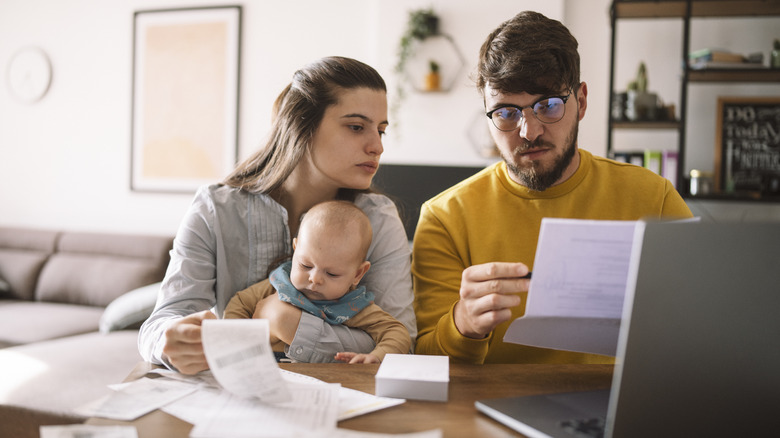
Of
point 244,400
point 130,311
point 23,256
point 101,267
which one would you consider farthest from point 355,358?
point 23,256

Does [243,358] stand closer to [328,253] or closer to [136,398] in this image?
[136,398]

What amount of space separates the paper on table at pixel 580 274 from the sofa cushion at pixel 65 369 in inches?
69.0

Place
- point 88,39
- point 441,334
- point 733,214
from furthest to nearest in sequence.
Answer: point 88,39, point 733,214, point 441,334

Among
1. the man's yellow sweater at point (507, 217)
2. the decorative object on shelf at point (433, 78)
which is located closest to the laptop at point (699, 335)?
the man's yellow sweater at point (507, 217)

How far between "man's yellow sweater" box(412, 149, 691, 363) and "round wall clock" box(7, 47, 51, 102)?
3924 mm

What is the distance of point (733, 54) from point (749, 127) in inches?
17.4

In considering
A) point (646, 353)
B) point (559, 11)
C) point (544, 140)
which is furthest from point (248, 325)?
point (559, 11)

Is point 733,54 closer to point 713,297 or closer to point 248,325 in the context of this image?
point 713,297

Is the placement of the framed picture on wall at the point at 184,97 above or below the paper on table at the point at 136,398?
above

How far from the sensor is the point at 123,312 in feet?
8.92

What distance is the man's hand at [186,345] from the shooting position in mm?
907

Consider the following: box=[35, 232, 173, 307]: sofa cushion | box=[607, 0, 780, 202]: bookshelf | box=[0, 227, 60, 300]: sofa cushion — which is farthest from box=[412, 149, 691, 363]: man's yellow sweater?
box=[0, 227, 60, 300]: sofa cushion

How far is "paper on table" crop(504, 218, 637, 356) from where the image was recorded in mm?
702

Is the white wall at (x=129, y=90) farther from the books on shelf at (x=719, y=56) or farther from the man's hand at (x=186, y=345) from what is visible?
the man's hand at (x=186, y=345)
